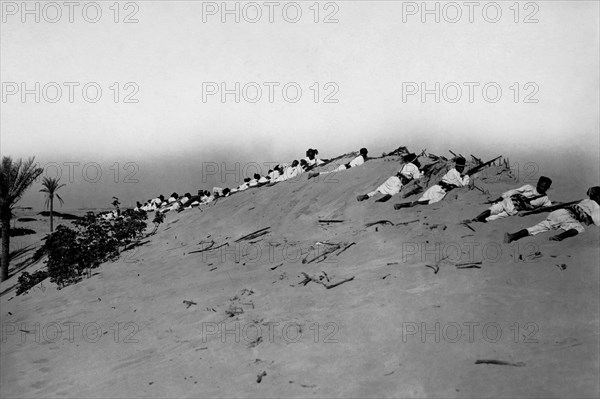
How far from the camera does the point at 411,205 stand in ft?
30.1

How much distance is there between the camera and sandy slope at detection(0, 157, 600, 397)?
3.87 meters

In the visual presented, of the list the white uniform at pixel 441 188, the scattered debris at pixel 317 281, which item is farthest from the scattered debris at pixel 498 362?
the white uniform at pixel 441 188

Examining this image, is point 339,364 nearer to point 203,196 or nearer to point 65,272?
point 65,272

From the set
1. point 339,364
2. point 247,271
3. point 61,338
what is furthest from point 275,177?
point 339,364

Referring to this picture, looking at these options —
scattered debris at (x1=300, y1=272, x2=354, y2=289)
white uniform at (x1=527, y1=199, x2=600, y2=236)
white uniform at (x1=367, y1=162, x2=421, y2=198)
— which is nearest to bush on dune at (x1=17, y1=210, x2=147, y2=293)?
scattered debris at (x1=300, y1=272, x2=354, y2=289)

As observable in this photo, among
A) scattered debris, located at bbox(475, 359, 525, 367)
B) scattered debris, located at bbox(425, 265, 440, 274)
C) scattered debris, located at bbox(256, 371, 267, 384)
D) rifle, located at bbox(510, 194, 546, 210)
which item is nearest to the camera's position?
scattered debris, located at bbox(475, 359, 525, 367)

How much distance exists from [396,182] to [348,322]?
6.04 meters

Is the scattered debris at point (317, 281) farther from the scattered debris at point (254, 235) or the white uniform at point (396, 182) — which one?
the white uniform at point (396, 182)

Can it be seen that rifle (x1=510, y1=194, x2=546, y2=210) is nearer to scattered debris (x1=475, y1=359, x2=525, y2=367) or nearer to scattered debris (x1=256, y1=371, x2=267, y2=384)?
scattered debris (x1=475, y1=359, x2=525, y2=367)

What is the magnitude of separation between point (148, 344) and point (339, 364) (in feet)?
8.46

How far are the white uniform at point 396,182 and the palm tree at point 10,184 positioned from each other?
1420cm

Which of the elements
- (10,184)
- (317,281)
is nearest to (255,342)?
(317,281)

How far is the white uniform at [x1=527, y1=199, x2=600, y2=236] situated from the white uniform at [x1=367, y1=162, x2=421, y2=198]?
420 centimetres

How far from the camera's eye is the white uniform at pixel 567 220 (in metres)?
6.12
